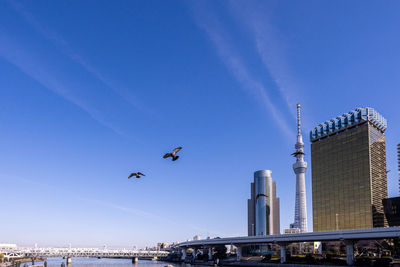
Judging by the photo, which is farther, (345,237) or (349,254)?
(345,237)

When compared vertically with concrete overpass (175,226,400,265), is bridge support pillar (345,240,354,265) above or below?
below

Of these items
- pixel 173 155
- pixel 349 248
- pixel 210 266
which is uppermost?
pixel 173 155

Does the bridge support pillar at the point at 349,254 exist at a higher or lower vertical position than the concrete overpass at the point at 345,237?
lower

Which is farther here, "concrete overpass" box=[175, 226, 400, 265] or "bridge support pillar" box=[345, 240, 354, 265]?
"bridge support pillar" box=[345, 240, 354, 265]

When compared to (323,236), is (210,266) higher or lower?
lower


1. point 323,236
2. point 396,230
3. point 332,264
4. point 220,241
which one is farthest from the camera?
point 220,241

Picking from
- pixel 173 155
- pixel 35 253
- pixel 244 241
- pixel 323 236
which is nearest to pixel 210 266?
pixel 244 241

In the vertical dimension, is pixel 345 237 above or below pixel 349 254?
above

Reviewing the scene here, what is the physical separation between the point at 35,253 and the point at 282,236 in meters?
122

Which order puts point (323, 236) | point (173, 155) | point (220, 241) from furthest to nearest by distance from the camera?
point (220, 241) < point (323, 236) < point (173, 155)

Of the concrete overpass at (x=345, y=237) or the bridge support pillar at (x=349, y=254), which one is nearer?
the concrete overpass at (x=345, y=237)

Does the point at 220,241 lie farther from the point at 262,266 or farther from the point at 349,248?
the point at 349,248

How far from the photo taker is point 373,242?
191750 millimetres

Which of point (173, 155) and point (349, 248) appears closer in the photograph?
point (173, 155)
